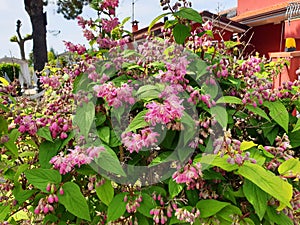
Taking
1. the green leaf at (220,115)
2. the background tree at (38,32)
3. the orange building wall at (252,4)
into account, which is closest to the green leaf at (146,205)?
the green leaf at (220,115)

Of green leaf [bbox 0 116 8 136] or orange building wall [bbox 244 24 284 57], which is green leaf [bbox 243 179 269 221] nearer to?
green leaf [bbox 0 116 8 136]

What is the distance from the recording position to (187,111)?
1.18 meters

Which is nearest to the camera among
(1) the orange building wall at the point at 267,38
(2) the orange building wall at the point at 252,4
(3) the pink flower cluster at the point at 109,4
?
(3) the pink flower cluster at the point at 109,4

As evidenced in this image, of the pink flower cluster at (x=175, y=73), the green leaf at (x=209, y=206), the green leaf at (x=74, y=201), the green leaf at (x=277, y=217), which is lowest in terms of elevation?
the green leaf at (x=277, y=217)

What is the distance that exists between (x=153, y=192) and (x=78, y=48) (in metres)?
0.72

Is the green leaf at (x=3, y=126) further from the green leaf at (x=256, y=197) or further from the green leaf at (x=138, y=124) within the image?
the green leaf at (x=256, y=197)

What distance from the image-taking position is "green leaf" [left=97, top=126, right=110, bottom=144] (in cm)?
114

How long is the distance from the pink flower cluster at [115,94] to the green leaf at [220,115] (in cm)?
28

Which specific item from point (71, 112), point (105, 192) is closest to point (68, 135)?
point (71, 112)

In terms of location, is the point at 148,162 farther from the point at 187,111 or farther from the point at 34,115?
the point at 34,115

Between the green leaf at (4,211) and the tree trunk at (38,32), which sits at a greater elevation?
the tree trunk at (38,32)

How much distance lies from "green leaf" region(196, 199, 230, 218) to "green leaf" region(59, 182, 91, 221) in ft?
1.18

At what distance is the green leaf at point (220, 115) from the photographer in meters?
1.10

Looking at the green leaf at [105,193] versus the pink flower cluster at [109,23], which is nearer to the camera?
the green leaf at [105,193]
